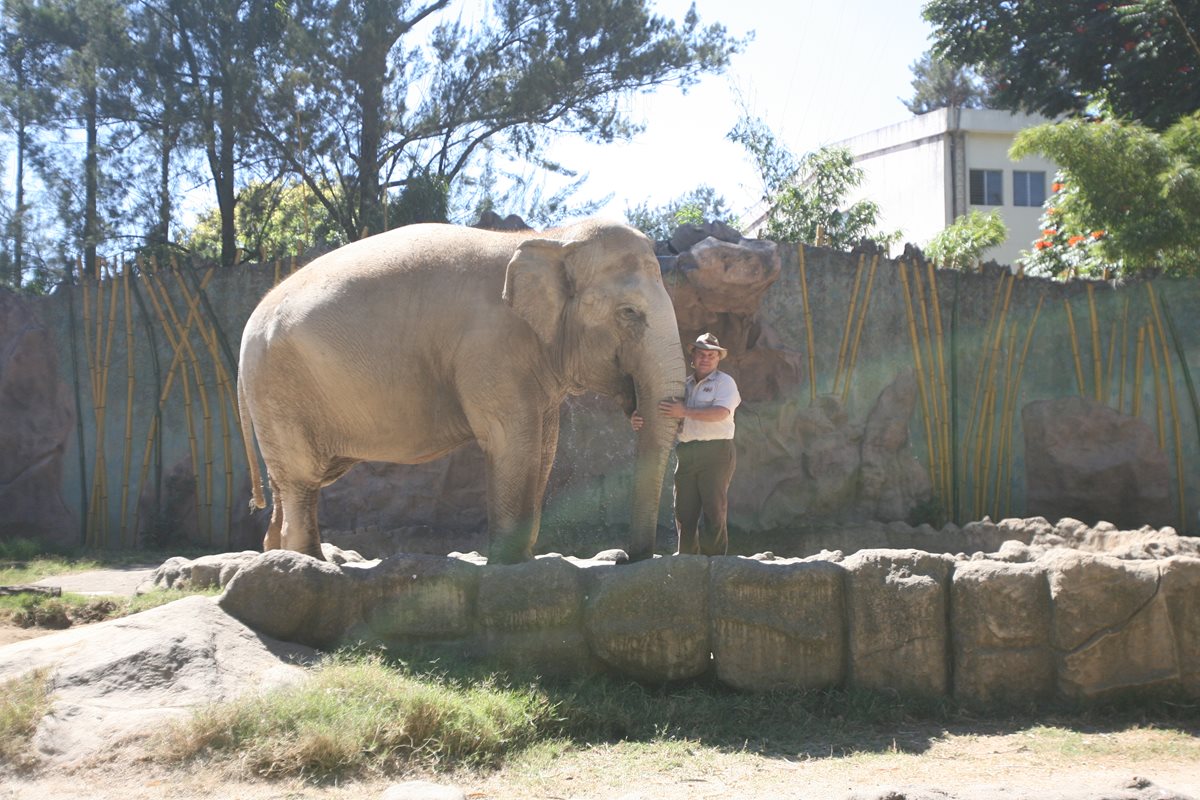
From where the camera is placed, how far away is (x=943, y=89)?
37656mm

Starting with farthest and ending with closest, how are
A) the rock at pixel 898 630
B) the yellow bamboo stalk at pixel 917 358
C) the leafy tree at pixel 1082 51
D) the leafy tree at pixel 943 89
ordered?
the leafy tree at pixel 943 89
the leafy tree at pixel 1082 51
the yellow bamboo stalk at pixel 917 358
the rock at pixel 898 630

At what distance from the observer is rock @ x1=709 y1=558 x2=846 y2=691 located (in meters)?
4.87

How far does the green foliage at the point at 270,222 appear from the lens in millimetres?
16156

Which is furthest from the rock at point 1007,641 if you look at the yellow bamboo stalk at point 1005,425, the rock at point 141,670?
the yellow bamboo stalk at point 1005,425

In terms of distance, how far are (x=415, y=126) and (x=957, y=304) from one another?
717cm

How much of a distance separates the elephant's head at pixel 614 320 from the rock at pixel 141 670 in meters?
1.79

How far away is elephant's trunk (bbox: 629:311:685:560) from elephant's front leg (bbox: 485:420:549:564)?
54 centimetres

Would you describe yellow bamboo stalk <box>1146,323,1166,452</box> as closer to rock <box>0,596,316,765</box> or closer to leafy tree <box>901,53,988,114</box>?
rock <box>0,596,316,765</box>

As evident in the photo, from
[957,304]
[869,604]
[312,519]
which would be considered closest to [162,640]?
[312,519]

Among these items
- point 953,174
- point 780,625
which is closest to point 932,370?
point 780,625

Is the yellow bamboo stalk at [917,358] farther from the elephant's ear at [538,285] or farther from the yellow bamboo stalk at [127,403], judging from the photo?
the yellow bamboo stalk at [127,403]

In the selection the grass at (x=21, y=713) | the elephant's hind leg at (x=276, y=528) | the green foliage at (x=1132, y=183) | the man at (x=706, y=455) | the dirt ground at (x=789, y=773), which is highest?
the green foliage at (x=1132, y=183)

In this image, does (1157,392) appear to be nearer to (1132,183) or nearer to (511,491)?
(1132,183)

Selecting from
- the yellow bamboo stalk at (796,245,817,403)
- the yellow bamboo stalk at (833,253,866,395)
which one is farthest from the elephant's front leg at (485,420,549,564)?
the yellow bamboo stalk at (833,253,866,395)
